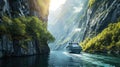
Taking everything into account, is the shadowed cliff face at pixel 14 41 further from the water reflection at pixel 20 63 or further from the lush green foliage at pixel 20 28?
the water reflection at pixel 20 63

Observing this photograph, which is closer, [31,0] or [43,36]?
[43,36]

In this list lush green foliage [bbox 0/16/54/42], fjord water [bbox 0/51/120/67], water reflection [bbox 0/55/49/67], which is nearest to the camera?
water reflection [bbox 0/55/49/67]

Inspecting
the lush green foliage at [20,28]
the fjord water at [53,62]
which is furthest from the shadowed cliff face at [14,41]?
the fjord water at [53,62]

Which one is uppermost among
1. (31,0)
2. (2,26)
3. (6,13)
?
(31,0)

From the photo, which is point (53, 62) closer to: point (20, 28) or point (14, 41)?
point (14, 41)

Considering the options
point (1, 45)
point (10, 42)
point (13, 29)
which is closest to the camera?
point (1, 45)

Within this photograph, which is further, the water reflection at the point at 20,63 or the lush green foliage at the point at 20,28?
the lush green foliage at the point at 20,28

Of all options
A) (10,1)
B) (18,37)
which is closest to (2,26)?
(18,37)

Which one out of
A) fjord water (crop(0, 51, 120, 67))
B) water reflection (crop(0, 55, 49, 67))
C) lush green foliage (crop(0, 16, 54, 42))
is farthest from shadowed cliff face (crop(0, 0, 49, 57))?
water reflection (crop(0, 55, 49, 67))

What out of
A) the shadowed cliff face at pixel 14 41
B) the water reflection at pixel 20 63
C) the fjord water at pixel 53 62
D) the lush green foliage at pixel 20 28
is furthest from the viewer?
the lush green foliage at pixel 20 28

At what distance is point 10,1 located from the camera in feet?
448

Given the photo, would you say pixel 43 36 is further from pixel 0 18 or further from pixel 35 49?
pixel 0 18

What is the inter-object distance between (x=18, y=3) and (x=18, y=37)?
3435cm

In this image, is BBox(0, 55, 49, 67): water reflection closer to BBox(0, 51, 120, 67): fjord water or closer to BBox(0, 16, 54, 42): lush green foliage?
BBox(0, 51, 120, 67): fjord water
